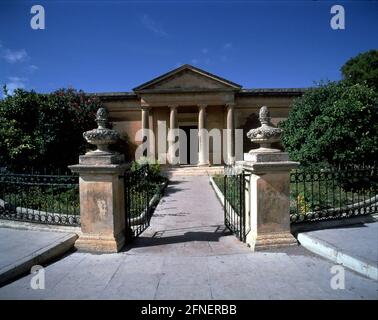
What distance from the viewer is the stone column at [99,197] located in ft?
16.6

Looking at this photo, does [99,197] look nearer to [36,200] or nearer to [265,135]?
[265,135]

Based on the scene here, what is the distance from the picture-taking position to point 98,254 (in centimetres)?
493

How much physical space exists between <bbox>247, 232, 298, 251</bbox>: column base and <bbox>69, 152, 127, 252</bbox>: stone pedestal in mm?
2444

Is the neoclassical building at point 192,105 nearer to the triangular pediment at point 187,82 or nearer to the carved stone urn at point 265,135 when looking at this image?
the triangular pediment at point 187,82

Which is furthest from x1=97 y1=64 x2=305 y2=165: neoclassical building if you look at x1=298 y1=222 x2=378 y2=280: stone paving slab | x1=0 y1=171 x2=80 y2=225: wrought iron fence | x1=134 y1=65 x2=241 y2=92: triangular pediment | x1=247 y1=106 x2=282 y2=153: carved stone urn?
x1=298 y1=222 x2=378 y2=280: stone paving slab

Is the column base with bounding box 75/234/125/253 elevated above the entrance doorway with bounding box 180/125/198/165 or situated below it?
below

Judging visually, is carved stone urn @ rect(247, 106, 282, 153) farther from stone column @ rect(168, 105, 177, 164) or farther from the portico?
stone column @ rect(168, 105, 177, 164)

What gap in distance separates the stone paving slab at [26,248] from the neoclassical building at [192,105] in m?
14.9

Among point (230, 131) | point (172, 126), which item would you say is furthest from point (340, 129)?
point (172, 126)

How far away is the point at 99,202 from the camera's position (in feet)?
16.8

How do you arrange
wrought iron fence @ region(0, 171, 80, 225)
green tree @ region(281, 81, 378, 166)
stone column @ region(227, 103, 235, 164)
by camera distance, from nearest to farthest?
wrought iron fence @ region(0, 171, 80, 225) → green tree @ region(281, 81, 378, 166) → stone column @ region(227, 103, 235, 164)

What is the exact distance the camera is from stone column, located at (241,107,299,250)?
5.01m

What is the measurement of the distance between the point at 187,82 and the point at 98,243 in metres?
17.8
